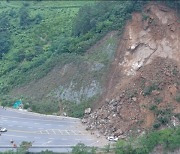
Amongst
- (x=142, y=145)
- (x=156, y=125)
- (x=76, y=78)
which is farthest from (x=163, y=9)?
(x=142, y=145)

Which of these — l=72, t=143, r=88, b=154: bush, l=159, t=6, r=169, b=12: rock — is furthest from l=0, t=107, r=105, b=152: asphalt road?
l=159, t=6, r=169, b=12: rock

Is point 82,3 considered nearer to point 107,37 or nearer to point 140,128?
point 107,37

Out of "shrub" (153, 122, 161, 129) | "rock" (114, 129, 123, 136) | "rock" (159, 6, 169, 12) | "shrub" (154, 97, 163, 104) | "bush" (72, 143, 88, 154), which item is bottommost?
"rock" (114, 129, 123, 136)

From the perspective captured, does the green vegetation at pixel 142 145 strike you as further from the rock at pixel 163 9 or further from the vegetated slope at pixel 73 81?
the rock at pixel 163 9

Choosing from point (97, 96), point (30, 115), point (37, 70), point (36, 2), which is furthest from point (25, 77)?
point (36, 2)

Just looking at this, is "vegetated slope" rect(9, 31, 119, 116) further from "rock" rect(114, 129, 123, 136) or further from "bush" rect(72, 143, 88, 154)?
"bush" rect(72, 143, 88, 154)
